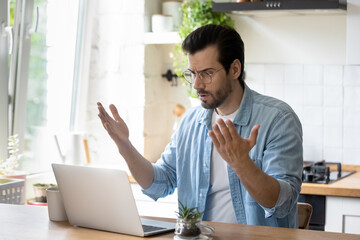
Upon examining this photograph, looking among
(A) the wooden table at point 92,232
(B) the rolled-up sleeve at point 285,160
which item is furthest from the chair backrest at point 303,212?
(A) the wooden table at point 92,232

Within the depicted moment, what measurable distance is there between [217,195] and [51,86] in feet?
6.38

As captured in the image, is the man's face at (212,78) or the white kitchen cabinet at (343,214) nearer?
the man's face at (212,78)

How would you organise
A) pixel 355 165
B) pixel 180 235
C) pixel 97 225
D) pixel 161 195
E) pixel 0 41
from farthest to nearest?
pixel 355 165 < pixel 0 41 < pixel 161 195 < pixel 97 225 < pixel 180 235

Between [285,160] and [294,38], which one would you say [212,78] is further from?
[294,38]

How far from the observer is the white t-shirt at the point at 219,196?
7.75 feet

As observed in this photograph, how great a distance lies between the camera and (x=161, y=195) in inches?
99.9

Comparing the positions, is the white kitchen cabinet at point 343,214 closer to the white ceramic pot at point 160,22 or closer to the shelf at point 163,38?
the shelf at point 163,38

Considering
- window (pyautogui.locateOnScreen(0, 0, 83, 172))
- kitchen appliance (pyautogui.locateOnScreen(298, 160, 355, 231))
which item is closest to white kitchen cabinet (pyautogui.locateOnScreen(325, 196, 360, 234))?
kitchen appliance (pyautogui.locateOnScreen(298, 160, 355, 231))

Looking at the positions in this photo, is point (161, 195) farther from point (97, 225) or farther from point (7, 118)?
point (7, 118)

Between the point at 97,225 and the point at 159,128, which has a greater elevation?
the point at 159,128

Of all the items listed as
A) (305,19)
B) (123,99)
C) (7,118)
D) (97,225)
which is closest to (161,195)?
(97,225)

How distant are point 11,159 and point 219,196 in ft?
4.32

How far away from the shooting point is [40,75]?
3.85 meters

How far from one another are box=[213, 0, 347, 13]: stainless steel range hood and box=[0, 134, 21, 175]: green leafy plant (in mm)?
1429
